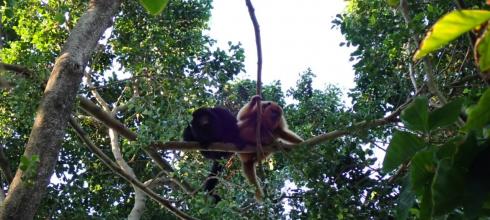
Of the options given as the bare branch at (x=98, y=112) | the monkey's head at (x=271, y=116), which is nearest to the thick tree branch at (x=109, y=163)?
the bare branch at (x=98, y=112)

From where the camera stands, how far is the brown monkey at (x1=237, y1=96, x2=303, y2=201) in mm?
7164

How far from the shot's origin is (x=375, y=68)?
270 inches

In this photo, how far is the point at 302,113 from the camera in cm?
1202

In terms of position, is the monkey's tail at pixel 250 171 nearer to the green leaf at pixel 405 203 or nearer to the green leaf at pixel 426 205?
the green leaf at pixel 405 203

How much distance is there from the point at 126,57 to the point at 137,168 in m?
3.09

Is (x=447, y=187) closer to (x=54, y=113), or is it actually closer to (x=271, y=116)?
(x=54, y=113)

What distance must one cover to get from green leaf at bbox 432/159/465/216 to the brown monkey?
5913 millimetres

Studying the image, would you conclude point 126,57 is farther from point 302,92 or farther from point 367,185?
point 367,185

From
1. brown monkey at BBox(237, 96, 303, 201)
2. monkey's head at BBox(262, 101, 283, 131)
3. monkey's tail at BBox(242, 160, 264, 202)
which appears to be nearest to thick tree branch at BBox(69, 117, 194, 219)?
brown monkey at BBox(237, 96, 303, 201)

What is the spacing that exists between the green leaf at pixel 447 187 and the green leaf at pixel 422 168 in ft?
0.44

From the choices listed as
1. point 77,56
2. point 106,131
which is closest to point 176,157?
point 106,131

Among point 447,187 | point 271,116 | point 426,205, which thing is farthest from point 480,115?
point 271,116

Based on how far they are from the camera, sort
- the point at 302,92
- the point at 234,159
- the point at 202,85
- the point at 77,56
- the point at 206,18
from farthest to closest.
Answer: the point at 302,92
the point at 206,18
the point at 234,159
the point at 202,85
the point at 77,56

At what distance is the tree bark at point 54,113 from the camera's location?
3693 mm
